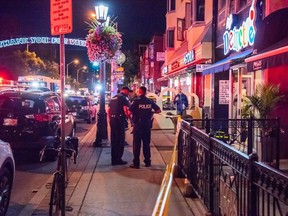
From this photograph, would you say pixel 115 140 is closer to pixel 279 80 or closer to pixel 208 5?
pixel 279 80

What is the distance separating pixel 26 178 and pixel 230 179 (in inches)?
235

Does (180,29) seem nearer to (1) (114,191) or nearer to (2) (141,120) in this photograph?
(2) (141,120)

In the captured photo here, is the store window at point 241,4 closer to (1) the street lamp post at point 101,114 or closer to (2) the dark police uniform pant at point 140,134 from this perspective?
(1) the street lamp post at point 101,114

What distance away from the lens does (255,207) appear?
12.4ft

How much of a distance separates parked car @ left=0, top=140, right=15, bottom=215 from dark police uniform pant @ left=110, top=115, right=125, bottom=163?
12.9 feet

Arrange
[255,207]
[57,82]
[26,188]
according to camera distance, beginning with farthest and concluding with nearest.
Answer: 1. [57,82]
2. [26,188]
3. [255,207]

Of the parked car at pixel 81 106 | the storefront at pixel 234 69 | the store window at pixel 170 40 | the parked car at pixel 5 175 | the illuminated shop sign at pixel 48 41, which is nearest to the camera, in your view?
the parked car at pixel 5 175

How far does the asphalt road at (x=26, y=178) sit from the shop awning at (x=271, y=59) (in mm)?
5194

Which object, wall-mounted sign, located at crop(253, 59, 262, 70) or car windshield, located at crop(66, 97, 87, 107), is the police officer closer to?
wall-mounted sign, located at crop(253, 59, 262, 70)

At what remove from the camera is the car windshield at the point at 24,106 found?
1150 cm

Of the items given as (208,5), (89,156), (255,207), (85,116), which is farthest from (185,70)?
(255,207)

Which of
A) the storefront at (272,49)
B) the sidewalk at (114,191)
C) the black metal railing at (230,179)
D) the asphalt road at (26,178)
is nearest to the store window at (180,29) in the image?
the storefront at (272,49)

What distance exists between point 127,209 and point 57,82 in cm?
3015

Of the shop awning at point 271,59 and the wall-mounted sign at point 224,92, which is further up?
the shop awning at point 271,59
